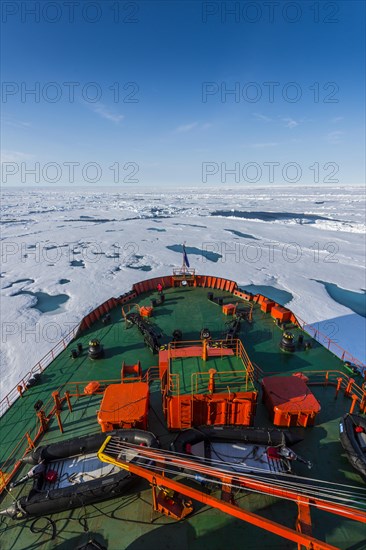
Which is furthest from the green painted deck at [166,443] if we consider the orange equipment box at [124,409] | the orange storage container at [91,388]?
the orange equipment box at [124,409]

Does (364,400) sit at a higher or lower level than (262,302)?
lower

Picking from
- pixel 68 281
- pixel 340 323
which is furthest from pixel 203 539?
pixel 68 281

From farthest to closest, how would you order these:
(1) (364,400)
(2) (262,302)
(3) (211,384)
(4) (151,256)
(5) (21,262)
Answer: (4) (151,256) < (5) (21,262) < (2) (262,302) < (1) (364,400) < (3) (211,384)

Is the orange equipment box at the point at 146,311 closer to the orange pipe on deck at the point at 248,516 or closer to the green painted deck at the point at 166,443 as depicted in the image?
the green painted deck at the point at 166,443

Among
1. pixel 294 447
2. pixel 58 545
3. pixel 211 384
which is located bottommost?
pixel 58 545

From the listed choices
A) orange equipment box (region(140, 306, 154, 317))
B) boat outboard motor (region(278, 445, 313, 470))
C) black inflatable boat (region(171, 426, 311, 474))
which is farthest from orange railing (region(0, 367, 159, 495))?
boat outboard motor (region(278, 445, 313, 470))

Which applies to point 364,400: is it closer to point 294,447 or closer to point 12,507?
point 294,447

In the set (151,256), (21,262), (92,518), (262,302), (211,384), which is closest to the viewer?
(92,518)
